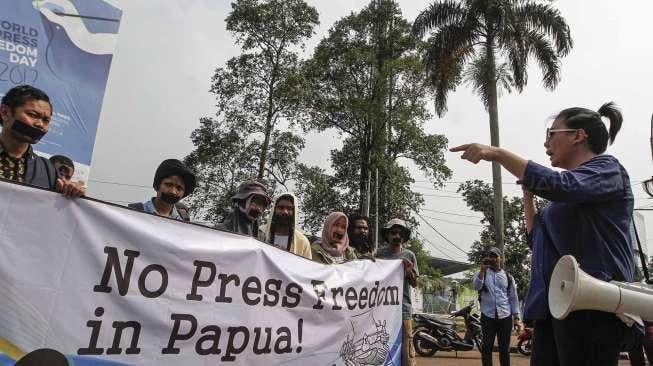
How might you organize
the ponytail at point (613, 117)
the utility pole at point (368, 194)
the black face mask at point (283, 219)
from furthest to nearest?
the utility pole at point (368, 194)
the black face mask at point (283, 219)
the ponytail at point (613, 117)

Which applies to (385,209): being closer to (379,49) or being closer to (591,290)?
(379,49)

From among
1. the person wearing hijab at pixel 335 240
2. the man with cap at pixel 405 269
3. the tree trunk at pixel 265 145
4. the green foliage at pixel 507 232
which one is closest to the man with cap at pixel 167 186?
the person wearing hijab at pixel 335 240

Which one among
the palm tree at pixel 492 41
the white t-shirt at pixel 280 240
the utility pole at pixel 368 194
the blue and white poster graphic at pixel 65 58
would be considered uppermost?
the palm tree at pixel 492 41

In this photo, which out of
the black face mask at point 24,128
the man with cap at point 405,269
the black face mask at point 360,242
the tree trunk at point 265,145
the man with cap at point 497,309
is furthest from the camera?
the tree trunk at point 265,145

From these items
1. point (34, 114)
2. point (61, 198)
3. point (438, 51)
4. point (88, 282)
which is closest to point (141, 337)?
point (88, 282)

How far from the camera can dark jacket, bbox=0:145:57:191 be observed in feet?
9.03

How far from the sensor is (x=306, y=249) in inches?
173

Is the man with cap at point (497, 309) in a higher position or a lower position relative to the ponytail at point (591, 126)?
lower

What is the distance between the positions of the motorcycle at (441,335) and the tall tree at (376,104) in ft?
31.1

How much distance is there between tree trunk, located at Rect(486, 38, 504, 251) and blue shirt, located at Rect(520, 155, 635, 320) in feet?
39.7

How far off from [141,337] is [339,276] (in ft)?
5.39

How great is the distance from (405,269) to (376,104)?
16656 millimetres

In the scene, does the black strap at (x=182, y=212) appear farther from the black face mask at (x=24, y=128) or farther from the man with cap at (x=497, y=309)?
the man with cap at (x=497, y=309)

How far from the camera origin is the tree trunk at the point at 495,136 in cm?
1391
